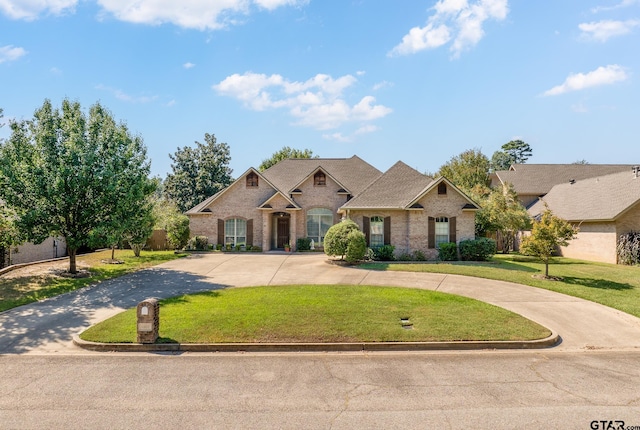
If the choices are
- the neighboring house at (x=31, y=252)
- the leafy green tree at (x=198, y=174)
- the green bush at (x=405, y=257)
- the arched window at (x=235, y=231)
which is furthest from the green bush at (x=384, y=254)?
the leafy green tree at (x=198, y=174)

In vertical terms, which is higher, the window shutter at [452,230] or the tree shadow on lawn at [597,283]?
the window shutter at [452,230]

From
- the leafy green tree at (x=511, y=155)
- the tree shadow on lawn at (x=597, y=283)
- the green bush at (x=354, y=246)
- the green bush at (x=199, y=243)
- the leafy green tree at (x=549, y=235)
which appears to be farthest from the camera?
the leafy green tree at (x=511, y=155)

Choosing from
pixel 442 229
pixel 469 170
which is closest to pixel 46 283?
pixel 442 229

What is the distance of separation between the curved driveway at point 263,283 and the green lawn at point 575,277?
957 mm

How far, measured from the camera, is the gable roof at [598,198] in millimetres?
22500

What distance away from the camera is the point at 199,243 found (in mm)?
28078

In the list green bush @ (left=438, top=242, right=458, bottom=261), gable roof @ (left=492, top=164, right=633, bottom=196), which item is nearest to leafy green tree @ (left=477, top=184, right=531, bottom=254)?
green bush @ (left=438, top=242, right=458, bottom=261)

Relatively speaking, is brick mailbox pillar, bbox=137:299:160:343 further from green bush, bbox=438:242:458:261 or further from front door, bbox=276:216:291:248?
front door, bbox=276:216:291:248

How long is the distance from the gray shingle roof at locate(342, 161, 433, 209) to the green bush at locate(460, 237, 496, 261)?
4.48 meters

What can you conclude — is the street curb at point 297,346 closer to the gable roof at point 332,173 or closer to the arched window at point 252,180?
the gable roof at point 332,173

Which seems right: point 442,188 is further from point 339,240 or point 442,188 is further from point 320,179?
point 320,179

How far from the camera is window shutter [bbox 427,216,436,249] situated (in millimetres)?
22953

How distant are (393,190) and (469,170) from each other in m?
21.3

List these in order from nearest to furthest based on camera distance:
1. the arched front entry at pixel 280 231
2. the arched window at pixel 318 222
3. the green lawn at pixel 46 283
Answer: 1. the green lawn at pixel 46 283
2. the arched window at pixel 318 222
3. the arched front entry at pixel 280 231
